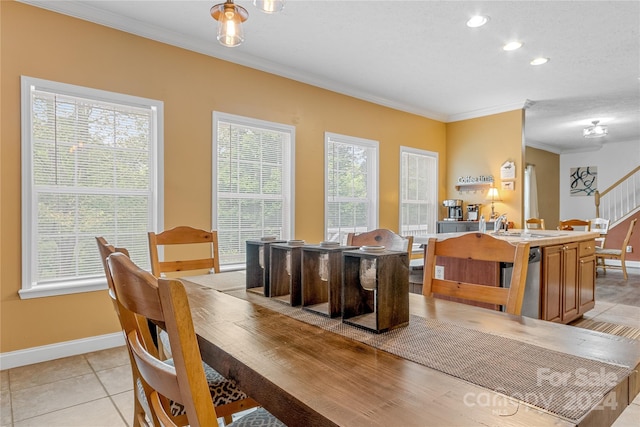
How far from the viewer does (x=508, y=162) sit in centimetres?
544

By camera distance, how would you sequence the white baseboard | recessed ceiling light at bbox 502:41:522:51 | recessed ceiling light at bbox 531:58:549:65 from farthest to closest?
recessed ceiling light at bbox 531:58:549:65 < recessed ceiling light at bbox 502:41:522:51 < the white baseboard

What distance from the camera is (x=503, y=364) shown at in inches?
31.9

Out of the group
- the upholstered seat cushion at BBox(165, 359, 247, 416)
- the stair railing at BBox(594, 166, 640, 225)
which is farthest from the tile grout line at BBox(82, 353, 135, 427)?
the stair railing at BBox(594, 166, 640, 225)

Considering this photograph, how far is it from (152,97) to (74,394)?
7.81 feet

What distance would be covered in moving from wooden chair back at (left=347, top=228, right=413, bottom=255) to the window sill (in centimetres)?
223

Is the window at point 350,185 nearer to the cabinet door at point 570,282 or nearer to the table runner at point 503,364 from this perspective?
the cabinet door at point 570,282

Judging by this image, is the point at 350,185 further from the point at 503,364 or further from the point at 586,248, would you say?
the point at 503,364

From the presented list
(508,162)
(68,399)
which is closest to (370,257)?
(68,399)

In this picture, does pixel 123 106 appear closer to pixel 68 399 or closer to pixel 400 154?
pixel 68 399

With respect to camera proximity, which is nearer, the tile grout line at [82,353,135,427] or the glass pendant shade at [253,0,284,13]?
the glass pendant shade at [253,0,284,13]

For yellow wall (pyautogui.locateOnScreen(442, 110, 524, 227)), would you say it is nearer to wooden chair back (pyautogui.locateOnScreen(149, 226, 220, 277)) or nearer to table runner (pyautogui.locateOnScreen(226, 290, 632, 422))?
wooden chair back (pyautogui.locateOnScreen(149, 226, 220, 277))

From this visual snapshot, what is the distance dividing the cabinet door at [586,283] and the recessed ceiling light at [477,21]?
7.91 ft

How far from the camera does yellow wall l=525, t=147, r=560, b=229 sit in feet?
28.6

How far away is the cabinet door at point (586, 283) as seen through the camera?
→ 3.57 metres
